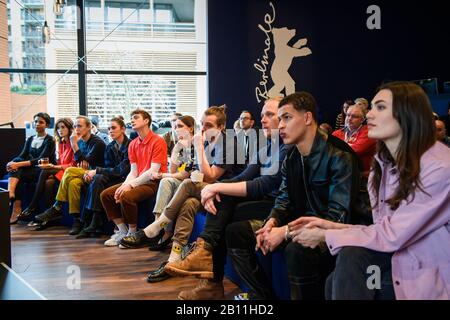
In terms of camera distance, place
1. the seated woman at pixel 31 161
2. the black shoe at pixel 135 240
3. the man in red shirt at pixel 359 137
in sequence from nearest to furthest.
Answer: the man in red shirt at pixel 359 137 → the black shoe at pixel 135 240 → the seated woman at pixel 31 161

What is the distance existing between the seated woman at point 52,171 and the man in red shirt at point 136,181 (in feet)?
4.05

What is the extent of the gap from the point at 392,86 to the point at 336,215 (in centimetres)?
63

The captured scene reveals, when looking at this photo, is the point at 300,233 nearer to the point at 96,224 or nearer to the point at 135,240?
the point at 135,240

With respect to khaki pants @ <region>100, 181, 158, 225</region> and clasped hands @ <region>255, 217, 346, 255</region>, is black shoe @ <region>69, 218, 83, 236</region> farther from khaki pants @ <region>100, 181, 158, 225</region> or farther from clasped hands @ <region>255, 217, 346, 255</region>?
clasped hands @ <region>255, 217, 346, 255</region>

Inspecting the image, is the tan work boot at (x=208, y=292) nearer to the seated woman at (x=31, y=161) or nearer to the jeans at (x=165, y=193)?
the jeans at (x=165, y=193)

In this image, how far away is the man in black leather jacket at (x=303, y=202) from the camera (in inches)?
71.7

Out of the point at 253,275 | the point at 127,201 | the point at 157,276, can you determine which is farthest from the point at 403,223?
the point at 127,201

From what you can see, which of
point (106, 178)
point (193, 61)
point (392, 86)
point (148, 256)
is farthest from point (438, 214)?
point (193, 61)

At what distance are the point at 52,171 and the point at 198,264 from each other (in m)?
3.18

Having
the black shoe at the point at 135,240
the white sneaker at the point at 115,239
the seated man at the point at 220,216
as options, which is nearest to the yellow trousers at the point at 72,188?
the white sneaker at the point at 115,239

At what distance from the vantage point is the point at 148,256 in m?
3.60

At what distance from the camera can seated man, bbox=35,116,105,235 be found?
4.58 meters

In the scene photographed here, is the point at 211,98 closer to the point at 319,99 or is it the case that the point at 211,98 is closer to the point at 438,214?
the point at 319,99

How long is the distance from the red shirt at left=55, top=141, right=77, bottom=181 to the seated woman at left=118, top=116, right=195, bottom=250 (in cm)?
167
